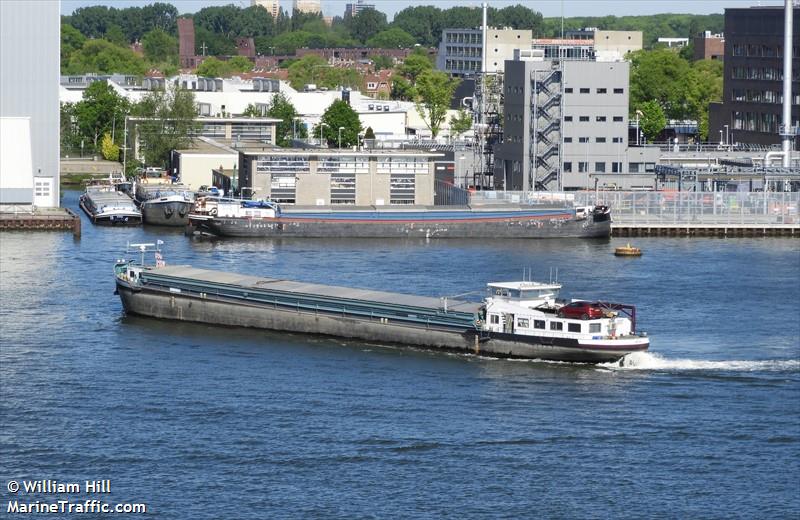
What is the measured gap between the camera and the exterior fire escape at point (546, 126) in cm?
7312

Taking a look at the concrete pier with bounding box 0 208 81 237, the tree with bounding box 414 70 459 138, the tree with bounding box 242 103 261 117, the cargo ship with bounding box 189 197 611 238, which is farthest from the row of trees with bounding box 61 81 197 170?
the concrete pier with bounding box 0 208 81 237

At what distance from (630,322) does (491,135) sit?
41644 mm

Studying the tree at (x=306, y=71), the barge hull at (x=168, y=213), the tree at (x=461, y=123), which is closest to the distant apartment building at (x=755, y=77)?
the tree at (x=461, y=123)

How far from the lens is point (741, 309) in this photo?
4603 cm

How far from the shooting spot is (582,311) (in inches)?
1543

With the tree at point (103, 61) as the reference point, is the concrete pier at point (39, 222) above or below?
below

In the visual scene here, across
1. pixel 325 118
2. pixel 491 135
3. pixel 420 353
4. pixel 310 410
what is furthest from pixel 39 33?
pixel 310 410

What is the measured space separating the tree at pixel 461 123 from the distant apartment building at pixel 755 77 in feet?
51.2

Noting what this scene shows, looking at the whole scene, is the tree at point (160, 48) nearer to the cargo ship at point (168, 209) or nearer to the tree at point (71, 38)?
the tree at point (71, 38)

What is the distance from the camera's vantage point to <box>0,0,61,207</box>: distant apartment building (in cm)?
6975

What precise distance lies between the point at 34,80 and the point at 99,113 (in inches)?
1182

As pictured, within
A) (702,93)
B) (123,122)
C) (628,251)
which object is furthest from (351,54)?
(628,251)

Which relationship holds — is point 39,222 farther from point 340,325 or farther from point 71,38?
point 71,38

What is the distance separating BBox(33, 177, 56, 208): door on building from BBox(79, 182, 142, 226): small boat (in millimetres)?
1835
